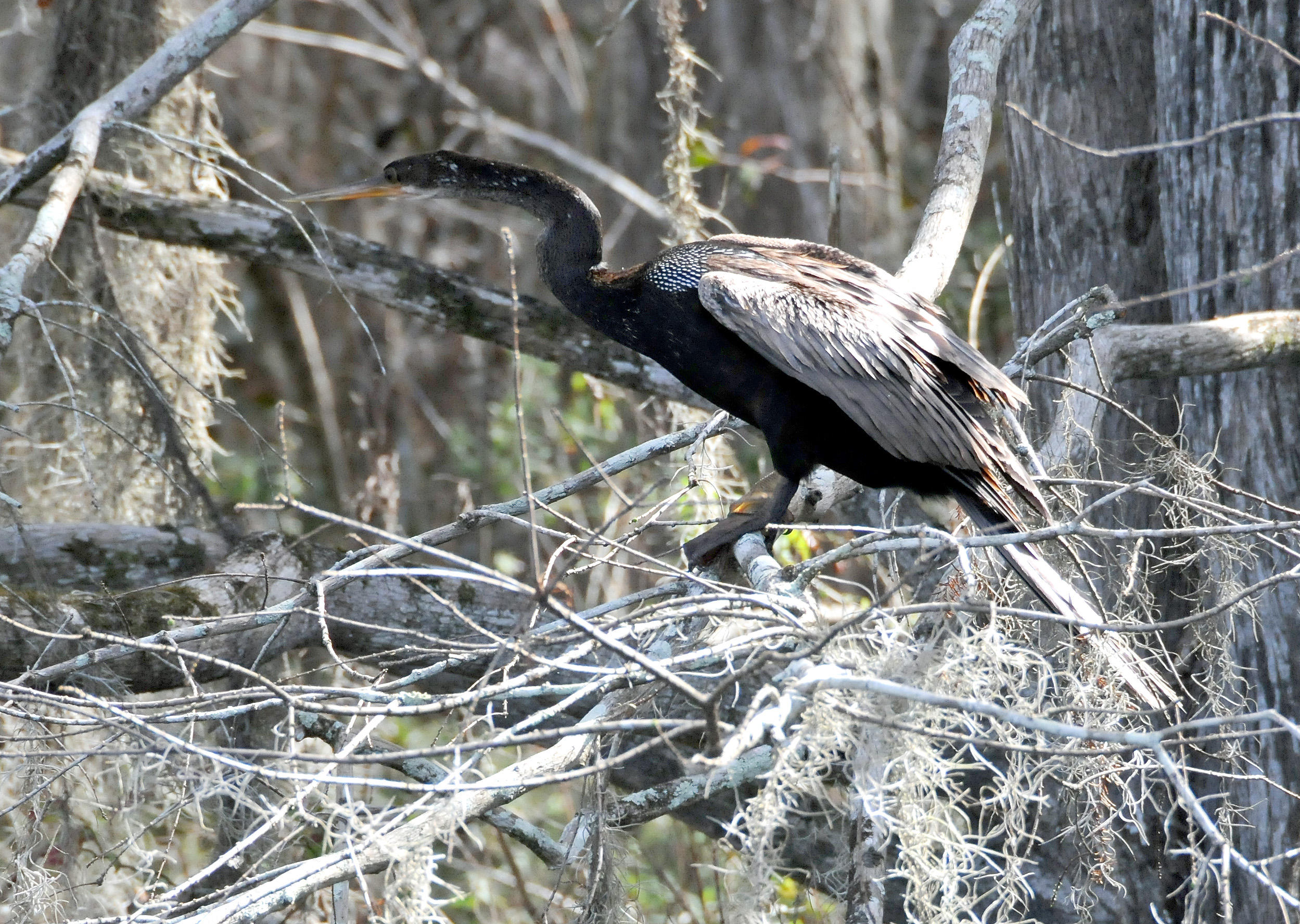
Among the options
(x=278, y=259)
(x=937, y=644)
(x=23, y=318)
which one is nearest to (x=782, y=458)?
(x=937, y=644)

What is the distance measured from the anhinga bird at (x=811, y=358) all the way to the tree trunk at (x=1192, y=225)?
639 mm

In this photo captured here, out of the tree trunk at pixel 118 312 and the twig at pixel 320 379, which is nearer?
the tree trunk at pixel 118 312

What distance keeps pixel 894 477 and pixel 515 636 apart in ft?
4.60

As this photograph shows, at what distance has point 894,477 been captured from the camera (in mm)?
2697

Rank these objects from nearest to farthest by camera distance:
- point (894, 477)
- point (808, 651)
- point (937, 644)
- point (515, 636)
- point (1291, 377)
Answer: point (808, 651)
point (515, 636)
point (937, 644)
point (894, 477)
point (1291, 377)

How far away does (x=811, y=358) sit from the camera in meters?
2.53

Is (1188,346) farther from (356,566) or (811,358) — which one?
(356,566)

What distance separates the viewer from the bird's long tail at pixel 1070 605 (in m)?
1.95

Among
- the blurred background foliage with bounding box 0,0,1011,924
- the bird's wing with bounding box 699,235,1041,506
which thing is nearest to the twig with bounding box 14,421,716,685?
the bird's wing with bounding box 699,235,1041,506

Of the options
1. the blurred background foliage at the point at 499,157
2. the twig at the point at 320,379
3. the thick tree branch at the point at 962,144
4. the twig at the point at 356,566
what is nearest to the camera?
the twig at the point at 356,566

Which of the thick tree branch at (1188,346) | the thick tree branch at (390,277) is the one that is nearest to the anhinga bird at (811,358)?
the thick tree branch at (1188,346)

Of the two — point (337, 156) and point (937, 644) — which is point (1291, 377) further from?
point (337, 156)

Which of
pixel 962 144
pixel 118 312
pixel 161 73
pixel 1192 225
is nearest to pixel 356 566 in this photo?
pixel 161 73

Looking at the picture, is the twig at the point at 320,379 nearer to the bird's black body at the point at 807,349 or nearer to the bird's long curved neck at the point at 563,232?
the bird's long curved neck at the point at 563,232
